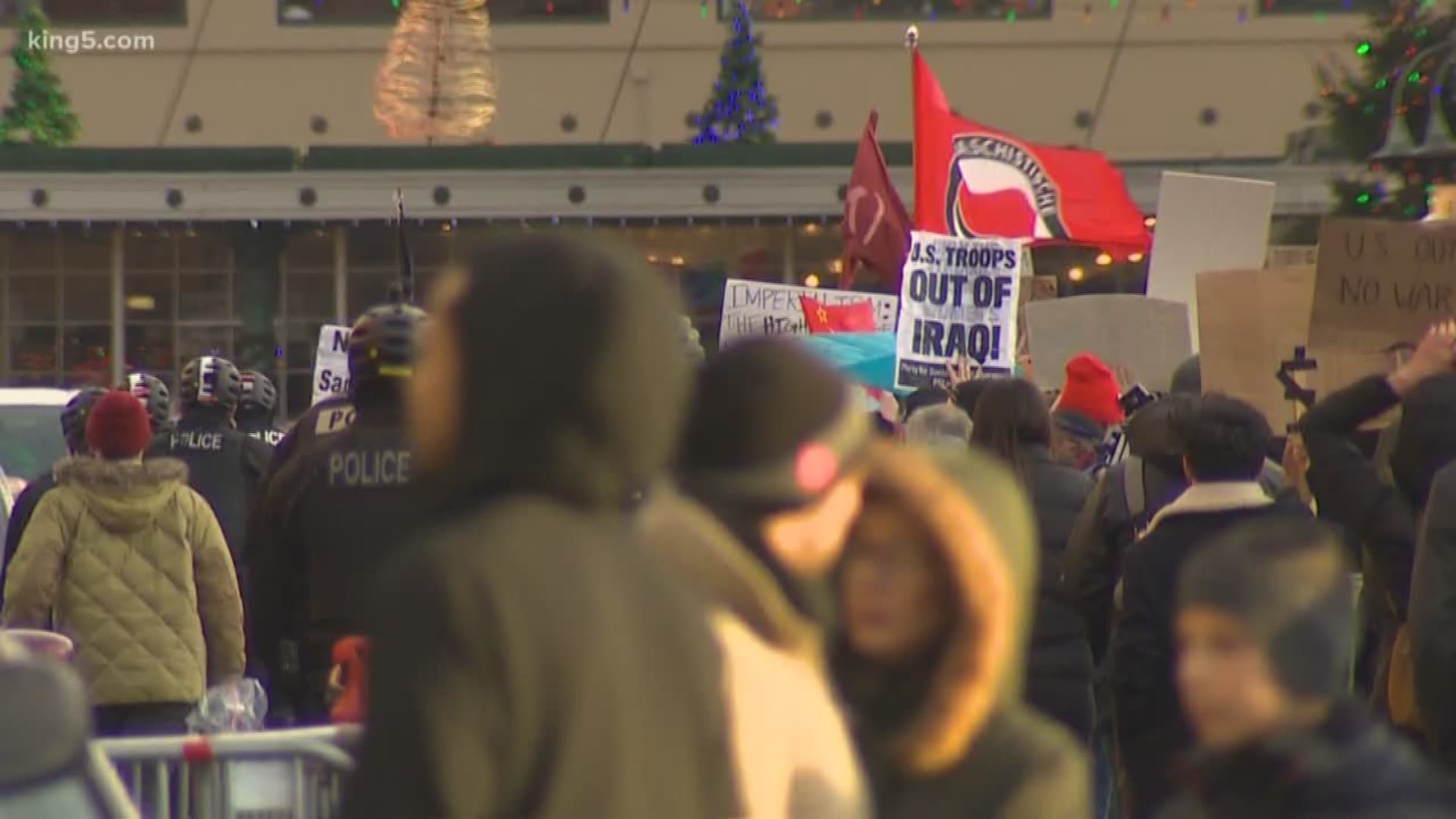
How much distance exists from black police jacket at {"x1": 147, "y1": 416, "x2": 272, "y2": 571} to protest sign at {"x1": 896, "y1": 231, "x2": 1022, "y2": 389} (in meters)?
4.03

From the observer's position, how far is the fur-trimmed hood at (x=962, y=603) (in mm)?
3350

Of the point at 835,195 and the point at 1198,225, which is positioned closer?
the point at 1198,225

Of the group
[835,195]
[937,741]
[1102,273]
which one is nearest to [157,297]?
[835,195]

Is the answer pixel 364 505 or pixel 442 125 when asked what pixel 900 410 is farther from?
pixel 442 125

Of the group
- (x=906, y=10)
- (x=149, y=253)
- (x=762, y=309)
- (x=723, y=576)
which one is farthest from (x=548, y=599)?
(x=906, y=10)

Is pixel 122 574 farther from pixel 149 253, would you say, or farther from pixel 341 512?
pixel 149 253

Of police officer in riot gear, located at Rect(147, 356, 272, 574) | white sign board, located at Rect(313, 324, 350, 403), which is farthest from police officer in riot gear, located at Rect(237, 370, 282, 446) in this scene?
white sign board, located at Rect(313, 324, 350, 403)

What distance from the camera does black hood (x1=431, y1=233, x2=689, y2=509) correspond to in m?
2.82

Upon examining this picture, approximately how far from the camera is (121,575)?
850cm

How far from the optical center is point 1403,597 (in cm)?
645

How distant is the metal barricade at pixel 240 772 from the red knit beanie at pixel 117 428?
3287 mm

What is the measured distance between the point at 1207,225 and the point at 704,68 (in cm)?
1788

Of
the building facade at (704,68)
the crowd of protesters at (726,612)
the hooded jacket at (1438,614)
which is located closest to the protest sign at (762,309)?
the hooded jacket at (1438,614)

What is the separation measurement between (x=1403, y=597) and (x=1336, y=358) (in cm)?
227
